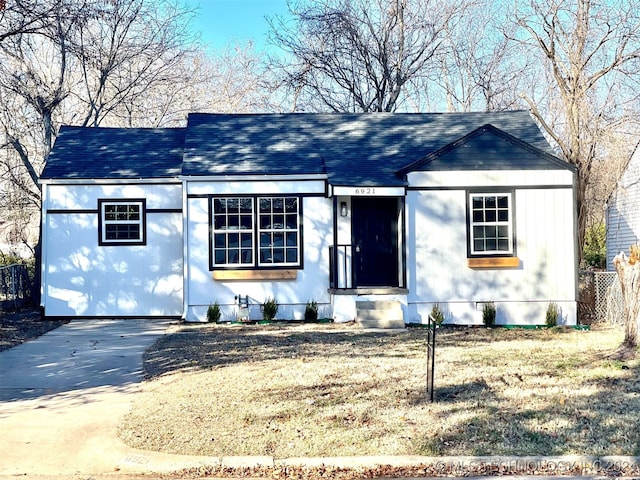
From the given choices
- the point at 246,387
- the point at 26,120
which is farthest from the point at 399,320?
the point at 26,120

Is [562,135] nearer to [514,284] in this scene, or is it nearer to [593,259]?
[593,259]

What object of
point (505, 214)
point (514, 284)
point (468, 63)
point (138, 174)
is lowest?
point (514, 284)

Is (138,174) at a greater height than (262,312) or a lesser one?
greater

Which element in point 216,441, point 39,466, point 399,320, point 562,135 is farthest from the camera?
point 562,135

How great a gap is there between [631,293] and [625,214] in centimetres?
1467

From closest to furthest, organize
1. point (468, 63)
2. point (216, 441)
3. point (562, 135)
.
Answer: point (216, 441) < point (562, 135) < point (468, 63)

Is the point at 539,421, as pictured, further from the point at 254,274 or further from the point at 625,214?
the point at 625,214

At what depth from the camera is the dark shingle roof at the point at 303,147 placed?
14586 mm

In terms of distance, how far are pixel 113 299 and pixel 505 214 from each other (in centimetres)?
887

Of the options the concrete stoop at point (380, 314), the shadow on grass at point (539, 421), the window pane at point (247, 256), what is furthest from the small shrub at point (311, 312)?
the shadow on grass at point (539, 421)

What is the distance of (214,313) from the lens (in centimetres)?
1448

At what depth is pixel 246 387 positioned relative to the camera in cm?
783

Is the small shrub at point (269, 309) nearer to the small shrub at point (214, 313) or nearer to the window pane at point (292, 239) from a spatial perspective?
the small shrub at point (214, 313)

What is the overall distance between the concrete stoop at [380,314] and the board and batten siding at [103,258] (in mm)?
4341
